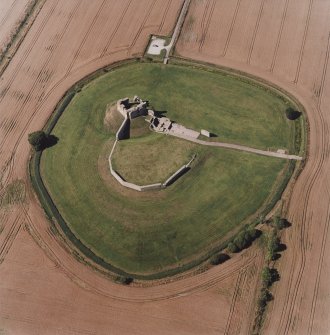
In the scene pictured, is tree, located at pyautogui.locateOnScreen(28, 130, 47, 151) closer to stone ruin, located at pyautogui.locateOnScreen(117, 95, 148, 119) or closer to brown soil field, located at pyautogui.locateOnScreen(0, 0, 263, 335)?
brown soil field, located at pyautogui.locateOnScreen(0, 0, 263, 335)

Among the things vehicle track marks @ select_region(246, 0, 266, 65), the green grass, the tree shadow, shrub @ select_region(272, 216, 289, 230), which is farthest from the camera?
vehicle track marks @ select_region(246, 0, 266, 65)

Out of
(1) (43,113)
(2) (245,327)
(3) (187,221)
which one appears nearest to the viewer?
(2) (245,327)

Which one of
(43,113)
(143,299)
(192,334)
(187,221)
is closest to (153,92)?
(43,113)

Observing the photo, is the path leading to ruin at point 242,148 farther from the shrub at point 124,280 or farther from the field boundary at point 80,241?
the shrub at point 124,280

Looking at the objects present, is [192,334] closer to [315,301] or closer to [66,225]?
[315,301]

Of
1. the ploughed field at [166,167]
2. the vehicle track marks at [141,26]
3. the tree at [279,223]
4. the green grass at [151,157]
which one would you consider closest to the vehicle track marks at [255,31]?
the ploughed field at [166,167]

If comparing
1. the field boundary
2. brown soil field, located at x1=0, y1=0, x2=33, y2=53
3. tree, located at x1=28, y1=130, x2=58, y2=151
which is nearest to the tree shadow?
tree, located at x1=28, y1=130, x2=58, y2=151
